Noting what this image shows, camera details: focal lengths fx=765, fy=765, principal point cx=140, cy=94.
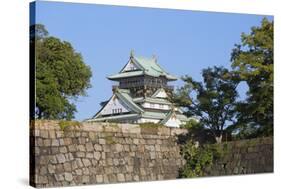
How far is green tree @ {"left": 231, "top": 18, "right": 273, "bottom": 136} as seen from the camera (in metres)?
11.9

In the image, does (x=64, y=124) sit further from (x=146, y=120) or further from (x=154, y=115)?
(x=154, y=115)

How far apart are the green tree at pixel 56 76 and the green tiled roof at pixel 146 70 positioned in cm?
48

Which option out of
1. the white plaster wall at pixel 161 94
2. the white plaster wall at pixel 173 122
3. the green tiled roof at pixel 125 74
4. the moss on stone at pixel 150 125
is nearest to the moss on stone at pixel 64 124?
the green tiled roof at pixel 125 74

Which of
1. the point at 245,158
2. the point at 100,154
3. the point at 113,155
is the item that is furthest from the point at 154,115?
the point at 245,158

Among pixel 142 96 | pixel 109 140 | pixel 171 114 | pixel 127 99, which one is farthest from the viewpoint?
pixel 171 114

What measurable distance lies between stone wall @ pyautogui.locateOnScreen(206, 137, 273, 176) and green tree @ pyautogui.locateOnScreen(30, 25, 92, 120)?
262 cm

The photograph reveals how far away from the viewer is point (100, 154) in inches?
414

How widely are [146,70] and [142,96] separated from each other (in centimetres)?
38

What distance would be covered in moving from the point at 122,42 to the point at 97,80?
0.68 metres

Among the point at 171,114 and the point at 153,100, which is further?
the point at 171,114

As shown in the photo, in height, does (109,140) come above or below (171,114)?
below

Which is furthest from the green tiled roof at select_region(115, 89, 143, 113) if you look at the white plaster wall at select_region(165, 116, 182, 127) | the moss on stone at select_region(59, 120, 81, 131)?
the moss on stone at select_region(59, 120, 81, 131)

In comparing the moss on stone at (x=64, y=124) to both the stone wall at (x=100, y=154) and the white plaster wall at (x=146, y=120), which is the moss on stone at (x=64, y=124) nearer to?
the stone wall at (x=100, y=154)

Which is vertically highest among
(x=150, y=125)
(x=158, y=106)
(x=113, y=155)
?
(x=158, y=106)
